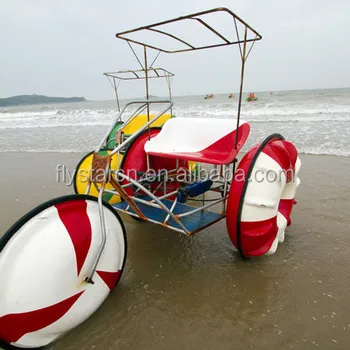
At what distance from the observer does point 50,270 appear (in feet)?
4.94

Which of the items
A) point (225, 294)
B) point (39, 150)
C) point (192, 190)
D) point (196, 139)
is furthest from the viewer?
point (39, 150)

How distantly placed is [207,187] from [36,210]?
1527 millimetres

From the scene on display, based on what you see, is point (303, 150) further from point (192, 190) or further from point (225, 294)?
point (225, 294)

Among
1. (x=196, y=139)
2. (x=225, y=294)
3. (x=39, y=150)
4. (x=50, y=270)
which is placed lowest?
(x=39, y=150)

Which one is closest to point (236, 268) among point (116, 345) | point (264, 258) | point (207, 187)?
point (264, 258)

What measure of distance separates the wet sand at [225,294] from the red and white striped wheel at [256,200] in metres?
0.31

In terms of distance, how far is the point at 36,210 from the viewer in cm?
152

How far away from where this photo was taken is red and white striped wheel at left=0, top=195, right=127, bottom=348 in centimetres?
141

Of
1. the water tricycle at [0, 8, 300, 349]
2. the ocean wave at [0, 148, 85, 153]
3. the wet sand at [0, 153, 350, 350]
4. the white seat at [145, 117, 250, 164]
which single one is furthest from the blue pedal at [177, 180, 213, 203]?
the ocean wave at [0, 148, 85, 153]

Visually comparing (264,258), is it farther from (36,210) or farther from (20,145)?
(20,145)

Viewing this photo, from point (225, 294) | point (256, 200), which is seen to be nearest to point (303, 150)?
point (256, 200)

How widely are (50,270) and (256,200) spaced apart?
154cm

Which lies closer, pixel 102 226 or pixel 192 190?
pixel 102 226

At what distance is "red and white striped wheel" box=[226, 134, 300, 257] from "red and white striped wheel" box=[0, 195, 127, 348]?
1.01 meters
